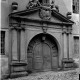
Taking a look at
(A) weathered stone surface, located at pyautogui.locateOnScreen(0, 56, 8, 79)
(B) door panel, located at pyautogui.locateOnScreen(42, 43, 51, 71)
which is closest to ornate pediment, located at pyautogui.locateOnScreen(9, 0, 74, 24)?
(B) door panel, located at pyautogui.locateOnScreen(42, 43, 51, 71)

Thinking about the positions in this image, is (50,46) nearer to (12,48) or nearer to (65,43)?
(65,43)

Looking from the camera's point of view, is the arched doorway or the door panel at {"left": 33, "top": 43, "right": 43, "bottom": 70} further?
the door panel at {"left": 33, "top": 43, "right": 43, "bottom": 70}

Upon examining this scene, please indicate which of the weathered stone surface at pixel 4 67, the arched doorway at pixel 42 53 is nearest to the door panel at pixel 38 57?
the arched doorway at pixel 42 53

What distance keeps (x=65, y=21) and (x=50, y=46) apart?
1.93 metres

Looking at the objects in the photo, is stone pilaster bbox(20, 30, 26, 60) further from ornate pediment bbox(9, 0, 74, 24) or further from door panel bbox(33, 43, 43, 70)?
door panel bbox(33, 43, 43, 70)

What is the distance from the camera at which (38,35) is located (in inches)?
483

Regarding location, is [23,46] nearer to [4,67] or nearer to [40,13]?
[4,67]

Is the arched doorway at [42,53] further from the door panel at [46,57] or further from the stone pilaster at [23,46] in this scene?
the stone pilaster at [23,46]

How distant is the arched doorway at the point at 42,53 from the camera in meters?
12.0

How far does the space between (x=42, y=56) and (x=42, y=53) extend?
190 millimetres

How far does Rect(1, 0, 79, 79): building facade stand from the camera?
10.8 m

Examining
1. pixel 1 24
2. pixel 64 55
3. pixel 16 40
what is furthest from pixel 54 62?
pixel 1 24

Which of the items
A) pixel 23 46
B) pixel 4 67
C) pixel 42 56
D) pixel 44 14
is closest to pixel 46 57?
pixel 42 56

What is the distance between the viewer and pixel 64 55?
12773mm
